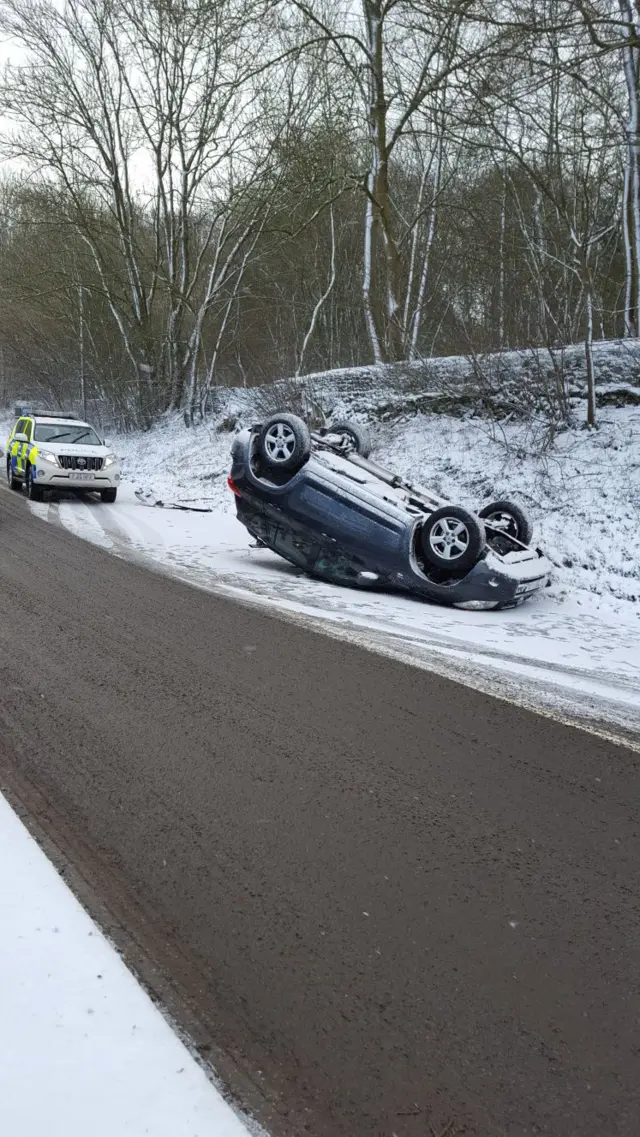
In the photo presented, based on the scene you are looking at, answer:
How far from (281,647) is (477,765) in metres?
2.34

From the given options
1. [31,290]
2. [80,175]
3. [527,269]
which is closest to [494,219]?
[527,269]

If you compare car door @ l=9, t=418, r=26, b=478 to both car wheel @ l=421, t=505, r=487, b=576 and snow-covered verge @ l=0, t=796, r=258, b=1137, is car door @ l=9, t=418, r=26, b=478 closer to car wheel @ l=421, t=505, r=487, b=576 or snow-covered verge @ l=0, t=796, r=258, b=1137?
car wheel @ l=421, t=505, r=487, b=576

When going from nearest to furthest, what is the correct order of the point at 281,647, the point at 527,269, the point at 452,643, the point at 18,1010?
1. the point at 18,1010
2. the point at 281,647
3. the point at 452,643
4. the point at 527,269

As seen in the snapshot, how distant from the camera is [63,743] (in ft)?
13.8

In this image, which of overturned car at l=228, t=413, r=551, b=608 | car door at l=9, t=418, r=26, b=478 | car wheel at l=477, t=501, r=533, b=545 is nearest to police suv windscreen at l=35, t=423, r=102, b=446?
car door at l=9, t=418, r=26, b=478

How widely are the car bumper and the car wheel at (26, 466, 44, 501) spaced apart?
0.15 meters

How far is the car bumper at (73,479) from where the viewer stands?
566 inches

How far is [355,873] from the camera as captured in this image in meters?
3.12

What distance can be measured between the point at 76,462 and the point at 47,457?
1.66ft

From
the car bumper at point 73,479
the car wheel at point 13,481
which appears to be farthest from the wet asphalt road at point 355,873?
the car wheel at point 13,481

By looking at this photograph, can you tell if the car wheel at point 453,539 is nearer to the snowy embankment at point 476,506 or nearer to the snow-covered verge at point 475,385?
the snowy embankment at point 476,506

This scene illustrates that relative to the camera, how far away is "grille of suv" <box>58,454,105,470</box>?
14453 mm

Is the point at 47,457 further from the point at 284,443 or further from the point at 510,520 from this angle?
the point at 510,520

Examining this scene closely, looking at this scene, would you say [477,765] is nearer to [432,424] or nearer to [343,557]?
[343,557]
